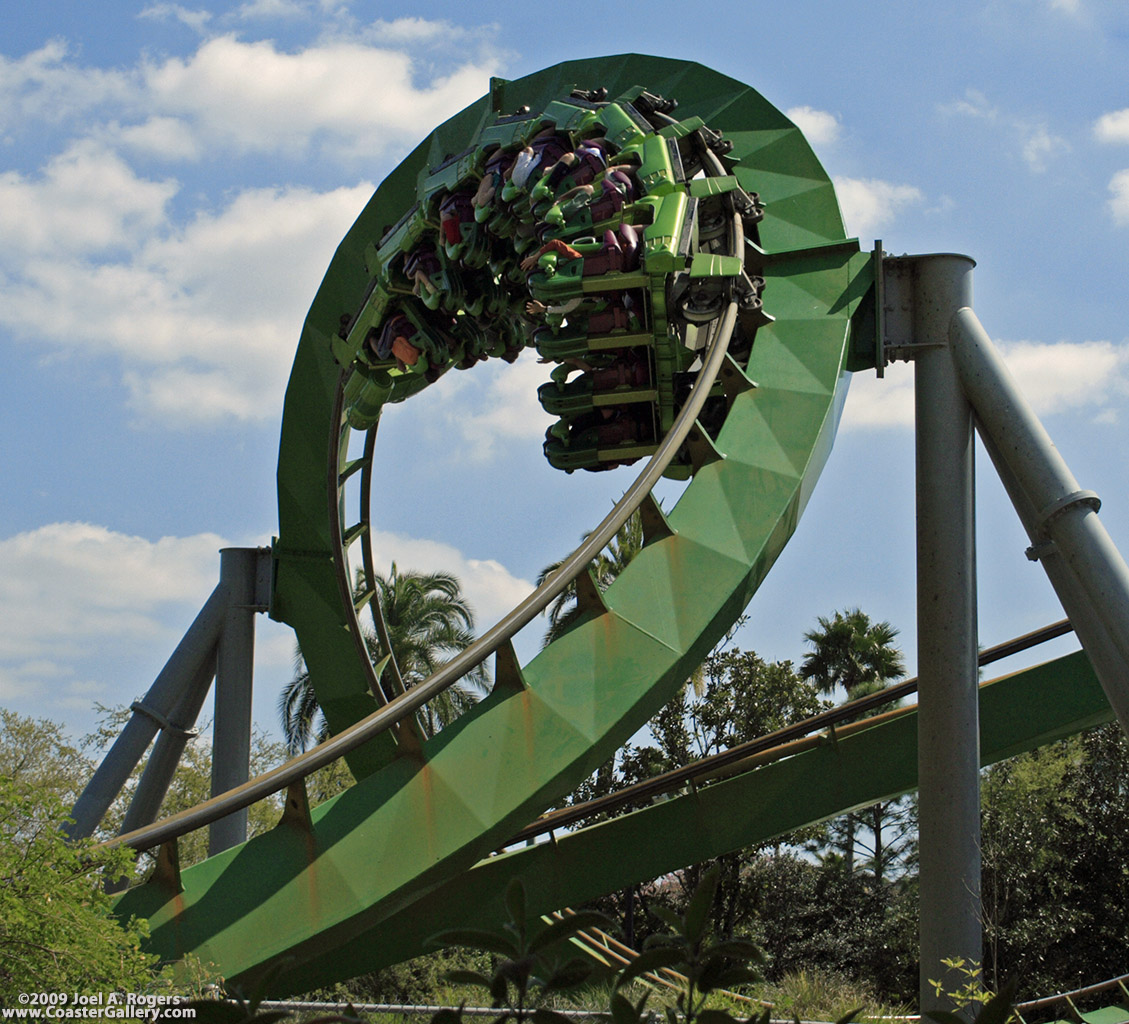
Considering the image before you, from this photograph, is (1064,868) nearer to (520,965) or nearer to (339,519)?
(339,519)

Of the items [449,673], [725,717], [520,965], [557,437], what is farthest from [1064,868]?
[520,965]

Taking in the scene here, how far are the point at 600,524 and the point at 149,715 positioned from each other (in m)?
4.73

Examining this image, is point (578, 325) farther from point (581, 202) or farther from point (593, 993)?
point (593, 993)

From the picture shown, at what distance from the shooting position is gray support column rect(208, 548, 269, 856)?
9000 millimetres

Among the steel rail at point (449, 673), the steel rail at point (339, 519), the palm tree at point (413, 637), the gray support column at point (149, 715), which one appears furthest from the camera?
the palm tree at point (413, 637)

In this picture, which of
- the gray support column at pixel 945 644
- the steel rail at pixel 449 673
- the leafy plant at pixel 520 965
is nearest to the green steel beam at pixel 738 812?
the gray support column at pixel 945 644

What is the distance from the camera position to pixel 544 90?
9.40 metres

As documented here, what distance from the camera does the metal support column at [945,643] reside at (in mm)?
5664

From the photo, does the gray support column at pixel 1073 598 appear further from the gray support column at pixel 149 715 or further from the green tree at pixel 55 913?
the gray support column at pixel 149 715

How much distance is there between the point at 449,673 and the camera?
4.94 m

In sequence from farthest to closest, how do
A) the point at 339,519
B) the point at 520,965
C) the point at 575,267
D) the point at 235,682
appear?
the point at 339,519
the point at 235,682
the point at 575,267
the point at 520,965

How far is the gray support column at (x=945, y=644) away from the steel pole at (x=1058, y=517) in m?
0.17

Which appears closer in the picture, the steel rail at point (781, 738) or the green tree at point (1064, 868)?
the steel rail at point (781, 738)

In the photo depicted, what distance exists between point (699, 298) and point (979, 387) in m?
1.57
